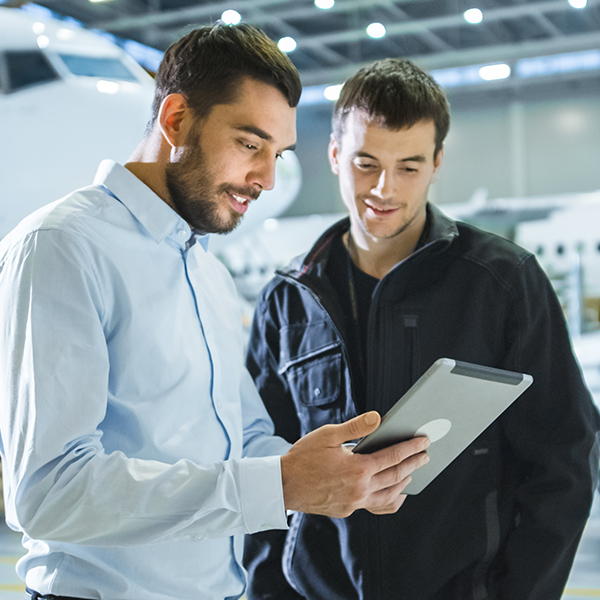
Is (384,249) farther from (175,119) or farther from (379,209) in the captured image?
(175,119)

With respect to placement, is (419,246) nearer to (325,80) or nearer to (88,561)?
(88,561)

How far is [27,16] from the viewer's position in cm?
381

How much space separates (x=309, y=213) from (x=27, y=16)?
564cm

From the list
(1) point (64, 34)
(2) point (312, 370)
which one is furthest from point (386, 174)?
(1) point (64, 34)

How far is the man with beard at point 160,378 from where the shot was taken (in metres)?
0.71

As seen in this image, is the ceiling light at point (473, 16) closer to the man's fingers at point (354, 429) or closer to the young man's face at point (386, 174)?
the young man's face at point (386, 174)

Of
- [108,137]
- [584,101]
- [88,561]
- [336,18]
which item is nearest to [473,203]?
[584,101]

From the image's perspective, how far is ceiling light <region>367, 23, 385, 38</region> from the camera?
6.20 m

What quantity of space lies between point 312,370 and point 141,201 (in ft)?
1.41

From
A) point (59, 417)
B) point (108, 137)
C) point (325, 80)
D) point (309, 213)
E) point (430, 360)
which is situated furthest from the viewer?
point (309, 213)

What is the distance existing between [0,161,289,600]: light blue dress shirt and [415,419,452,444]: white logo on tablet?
0.61ft

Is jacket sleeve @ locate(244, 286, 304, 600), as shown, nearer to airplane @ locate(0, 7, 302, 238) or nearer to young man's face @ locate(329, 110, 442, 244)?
young man's face @ locate(329, 110, 442, 244)

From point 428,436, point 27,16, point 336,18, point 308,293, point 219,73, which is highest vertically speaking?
point 336,18

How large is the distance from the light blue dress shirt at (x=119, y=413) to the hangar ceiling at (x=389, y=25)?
206 inches
